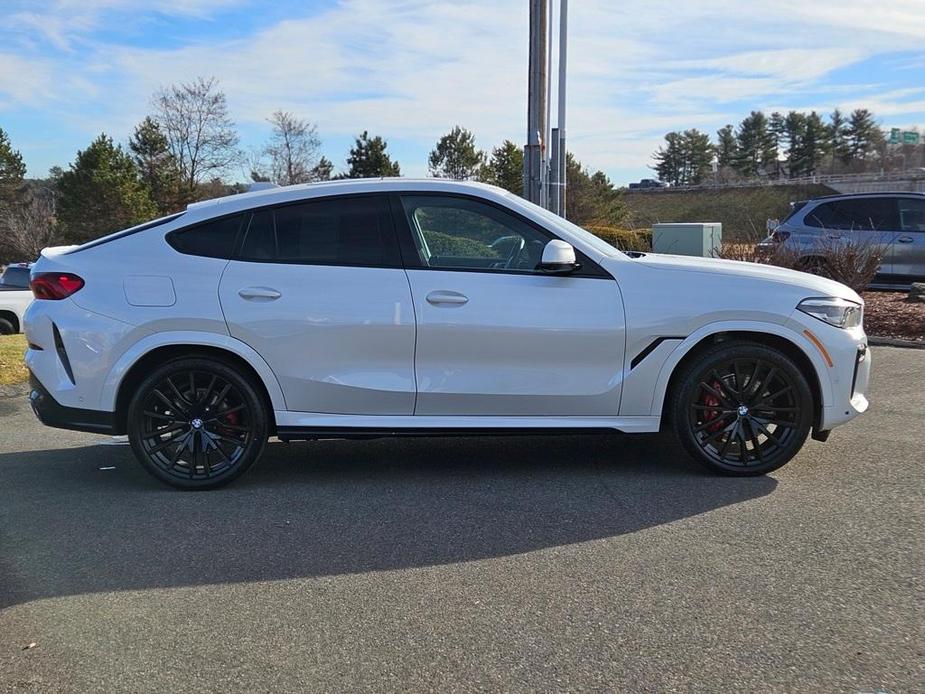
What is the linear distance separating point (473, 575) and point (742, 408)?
7.04 ft

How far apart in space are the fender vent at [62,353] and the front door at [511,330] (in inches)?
79.5

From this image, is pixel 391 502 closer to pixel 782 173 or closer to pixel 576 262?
pixel 576 262

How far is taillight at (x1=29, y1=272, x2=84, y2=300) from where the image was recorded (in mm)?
4852

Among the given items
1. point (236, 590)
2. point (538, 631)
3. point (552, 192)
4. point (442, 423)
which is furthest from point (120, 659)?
point (552, 192)

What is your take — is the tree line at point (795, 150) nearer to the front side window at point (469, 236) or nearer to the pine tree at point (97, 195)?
the pine tree at point (97, 195)

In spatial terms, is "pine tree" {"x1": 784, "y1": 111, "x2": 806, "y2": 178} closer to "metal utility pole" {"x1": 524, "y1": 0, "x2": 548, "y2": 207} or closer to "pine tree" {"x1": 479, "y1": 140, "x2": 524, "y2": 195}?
"pine tree" {"x1": 479, "y1": 140, "x2": 524, "y2": 195}

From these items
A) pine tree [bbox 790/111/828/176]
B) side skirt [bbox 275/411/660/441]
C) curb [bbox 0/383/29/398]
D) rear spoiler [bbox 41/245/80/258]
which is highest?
pine tree [bbox 790/111/828/176]

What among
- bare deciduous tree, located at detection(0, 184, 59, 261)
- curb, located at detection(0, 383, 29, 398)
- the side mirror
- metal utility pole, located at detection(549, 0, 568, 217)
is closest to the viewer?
the side mirror

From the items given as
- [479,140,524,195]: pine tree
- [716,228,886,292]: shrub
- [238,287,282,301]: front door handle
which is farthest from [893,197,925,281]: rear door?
[479,140,524,195]: pine tree

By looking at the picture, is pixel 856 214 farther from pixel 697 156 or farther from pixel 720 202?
pixel 697 156

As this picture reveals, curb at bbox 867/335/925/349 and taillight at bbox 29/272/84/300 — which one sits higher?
taillight at bbox 29/272/84/300

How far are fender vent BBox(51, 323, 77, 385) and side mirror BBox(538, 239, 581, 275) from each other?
281 centimetres

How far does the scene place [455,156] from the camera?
48.0 m

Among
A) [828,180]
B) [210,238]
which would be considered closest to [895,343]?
[210,238]
